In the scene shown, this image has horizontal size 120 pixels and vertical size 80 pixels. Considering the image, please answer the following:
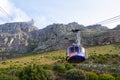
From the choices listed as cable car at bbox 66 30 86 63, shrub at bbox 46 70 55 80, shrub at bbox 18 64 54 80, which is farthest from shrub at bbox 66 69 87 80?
cable car at bbox 66 30 86 63

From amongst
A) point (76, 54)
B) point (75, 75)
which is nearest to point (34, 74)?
point (75, 75)

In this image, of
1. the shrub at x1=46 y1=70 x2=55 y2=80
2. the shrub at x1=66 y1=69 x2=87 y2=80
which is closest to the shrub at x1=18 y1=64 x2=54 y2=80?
the shrub at x1=46 y1=70 x2=55 y2=80

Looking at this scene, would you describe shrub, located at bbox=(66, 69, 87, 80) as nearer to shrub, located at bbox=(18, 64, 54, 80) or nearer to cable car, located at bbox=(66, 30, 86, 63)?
shrub, located at bbox=(18, 64, 54, 80)

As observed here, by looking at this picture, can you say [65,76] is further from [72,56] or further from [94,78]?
[72,56]

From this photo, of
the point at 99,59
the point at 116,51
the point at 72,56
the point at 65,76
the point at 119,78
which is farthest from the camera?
the point at 116,51

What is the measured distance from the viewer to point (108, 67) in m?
122

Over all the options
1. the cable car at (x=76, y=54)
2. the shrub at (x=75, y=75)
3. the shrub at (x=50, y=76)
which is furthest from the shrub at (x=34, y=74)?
the cable car at (x=76, y=54)

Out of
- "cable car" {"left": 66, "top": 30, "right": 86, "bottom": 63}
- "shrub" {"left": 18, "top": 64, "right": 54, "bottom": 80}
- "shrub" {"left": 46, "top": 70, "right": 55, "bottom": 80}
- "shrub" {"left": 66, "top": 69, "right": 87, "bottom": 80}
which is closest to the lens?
"cable car" {"left": 66, "top": 30, "right": 86, "bottom": 63}

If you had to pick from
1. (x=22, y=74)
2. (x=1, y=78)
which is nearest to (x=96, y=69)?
(x=22, y=74)

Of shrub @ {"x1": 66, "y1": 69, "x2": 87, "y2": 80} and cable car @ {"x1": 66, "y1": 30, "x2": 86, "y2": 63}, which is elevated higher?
cable car @ {"x1": 66, "y1": 30, "x2": 86, "y2": 63}

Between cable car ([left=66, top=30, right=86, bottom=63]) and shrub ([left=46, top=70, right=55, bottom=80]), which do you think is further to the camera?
shrub ([left=46, top=70, right=55, bottom=80])

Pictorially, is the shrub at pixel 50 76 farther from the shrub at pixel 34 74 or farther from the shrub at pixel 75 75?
the shrub at pixel 75 75

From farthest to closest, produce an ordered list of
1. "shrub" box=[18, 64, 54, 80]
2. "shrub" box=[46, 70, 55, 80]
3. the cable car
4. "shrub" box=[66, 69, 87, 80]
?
"shrub" box=[18, 64, 54, 80], "shrub" box=[66, 69, 87, 80], "shrub" box=[46, 70, 55, 80], the cable car

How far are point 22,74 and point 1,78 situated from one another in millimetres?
7835
